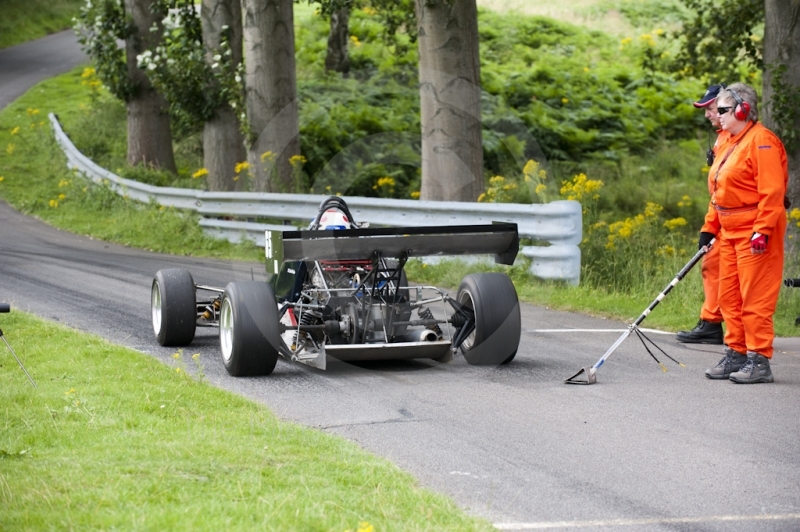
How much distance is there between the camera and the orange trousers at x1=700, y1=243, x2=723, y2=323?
31.3 ft

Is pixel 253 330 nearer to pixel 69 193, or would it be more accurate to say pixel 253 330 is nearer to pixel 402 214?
pixel 402 214

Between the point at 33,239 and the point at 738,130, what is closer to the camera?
the point at 738,130

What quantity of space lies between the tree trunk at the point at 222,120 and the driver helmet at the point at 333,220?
10853mm

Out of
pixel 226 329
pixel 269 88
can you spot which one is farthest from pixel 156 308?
pixel 269 88

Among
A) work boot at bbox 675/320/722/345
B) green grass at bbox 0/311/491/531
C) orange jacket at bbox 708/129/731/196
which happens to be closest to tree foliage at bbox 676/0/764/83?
work boot at bbox 675/320/722/345

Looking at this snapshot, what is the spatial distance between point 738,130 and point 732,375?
175 cm

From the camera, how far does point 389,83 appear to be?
25969mm

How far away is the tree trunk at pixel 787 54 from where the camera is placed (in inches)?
515

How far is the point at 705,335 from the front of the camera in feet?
31.4

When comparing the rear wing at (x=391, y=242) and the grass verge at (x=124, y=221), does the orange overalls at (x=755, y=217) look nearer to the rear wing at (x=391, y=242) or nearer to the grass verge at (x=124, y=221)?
the rear wing at (x=391, y=242)

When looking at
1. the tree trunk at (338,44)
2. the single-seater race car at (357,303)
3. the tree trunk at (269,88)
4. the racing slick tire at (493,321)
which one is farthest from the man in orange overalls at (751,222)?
the tree trunk at (338,44)

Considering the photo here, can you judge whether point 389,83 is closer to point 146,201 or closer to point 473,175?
point 146,201

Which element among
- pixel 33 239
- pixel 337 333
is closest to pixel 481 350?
pixel 337 333

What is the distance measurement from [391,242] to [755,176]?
263 centimetres
